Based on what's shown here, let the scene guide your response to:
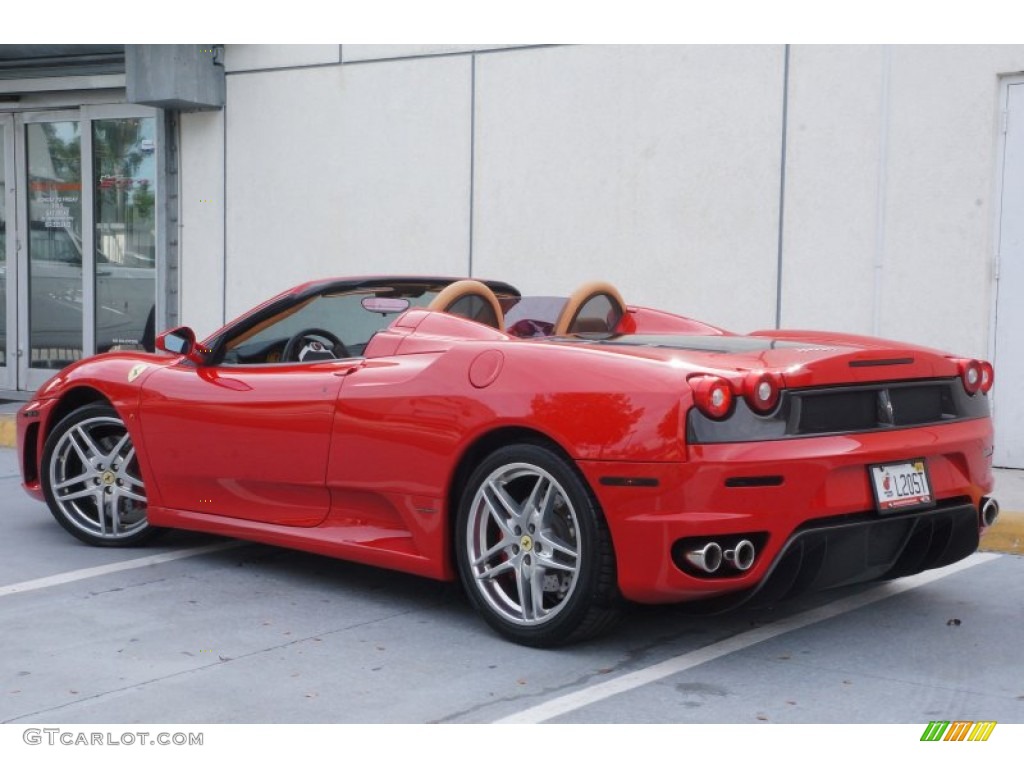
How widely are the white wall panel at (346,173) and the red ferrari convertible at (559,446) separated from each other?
481cm

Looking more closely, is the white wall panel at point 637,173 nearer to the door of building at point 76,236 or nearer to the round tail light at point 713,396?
the door of building at point 76,236

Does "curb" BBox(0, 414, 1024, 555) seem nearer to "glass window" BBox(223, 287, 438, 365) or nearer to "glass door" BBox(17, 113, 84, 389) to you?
"glass window" BBox(223, 287, 438, 365)

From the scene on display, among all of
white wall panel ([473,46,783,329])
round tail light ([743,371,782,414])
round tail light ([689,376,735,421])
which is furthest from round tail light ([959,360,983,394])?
white wall panel ([473,46,783,329])

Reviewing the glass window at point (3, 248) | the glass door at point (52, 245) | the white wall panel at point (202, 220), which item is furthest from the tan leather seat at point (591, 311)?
the glass window at point (3, 248)

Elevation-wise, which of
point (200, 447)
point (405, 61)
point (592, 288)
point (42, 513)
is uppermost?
point (405, 61)

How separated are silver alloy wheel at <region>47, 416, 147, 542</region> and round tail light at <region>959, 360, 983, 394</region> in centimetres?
358

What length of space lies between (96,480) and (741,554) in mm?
3398

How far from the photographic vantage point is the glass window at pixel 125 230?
12.7m

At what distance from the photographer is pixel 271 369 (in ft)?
18.2

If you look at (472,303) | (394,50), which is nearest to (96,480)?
(472,303)

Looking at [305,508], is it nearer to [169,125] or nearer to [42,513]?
[42,513]
